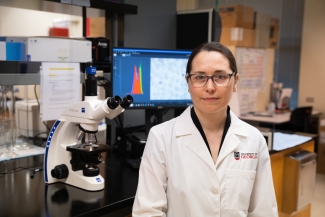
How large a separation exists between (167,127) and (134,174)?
0.48 meters

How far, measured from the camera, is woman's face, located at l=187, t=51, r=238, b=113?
4.10 ft

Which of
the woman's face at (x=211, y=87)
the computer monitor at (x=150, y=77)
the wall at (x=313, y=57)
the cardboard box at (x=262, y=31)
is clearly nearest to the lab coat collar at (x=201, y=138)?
the woman's face at (x=211, y=87)

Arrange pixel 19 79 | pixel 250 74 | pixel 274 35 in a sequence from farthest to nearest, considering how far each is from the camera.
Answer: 1. pixel 274 35
2. pixel 250 74
3. pixel 19 79

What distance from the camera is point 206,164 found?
128cm

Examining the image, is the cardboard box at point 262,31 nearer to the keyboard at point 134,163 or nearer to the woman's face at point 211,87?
the keyboard at point 134,163

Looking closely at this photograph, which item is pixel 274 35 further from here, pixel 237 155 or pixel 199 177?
pixel 199 177

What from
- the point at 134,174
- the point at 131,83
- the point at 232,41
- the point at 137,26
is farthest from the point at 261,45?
the point at 134,174

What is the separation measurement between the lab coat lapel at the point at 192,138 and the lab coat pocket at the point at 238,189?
3.1 inches

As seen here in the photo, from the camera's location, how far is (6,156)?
192 centimetres

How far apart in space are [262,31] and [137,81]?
3.07 m

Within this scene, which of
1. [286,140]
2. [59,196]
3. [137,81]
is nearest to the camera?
[59,196]

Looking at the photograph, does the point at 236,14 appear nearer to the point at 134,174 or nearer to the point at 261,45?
the point at 261,45

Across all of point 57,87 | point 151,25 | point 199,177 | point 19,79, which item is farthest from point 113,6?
point 199,177

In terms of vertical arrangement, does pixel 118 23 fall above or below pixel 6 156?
above
